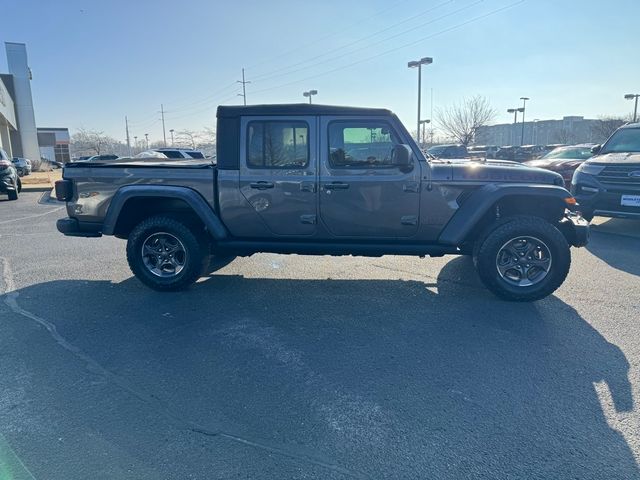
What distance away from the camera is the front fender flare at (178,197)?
4.81 metres

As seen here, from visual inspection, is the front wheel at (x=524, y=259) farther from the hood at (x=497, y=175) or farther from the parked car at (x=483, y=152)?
the parked car at (x=483, y=152)

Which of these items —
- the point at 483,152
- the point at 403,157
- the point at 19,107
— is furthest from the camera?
the point at 19,107

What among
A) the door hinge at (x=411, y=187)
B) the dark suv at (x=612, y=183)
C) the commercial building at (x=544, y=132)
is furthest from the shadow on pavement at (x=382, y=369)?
the commercial building at (x=544, y=132)

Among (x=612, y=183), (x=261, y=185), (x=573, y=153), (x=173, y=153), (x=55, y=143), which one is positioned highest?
(x=55, y=143)

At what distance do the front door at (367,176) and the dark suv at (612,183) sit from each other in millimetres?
5123

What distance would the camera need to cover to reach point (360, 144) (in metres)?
4.71

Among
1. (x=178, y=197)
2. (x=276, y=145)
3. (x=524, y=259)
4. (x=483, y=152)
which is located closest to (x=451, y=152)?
(x=483, y=152)

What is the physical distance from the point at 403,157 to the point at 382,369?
2.26 meters

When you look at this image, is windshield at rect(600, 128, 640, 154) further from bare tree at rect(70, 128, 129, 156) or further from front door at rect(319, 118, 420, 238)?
bare tree at rect(70, 128, 129, 156)

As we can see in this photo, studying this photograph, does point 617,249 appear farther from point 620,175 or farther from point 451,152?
point 451,152

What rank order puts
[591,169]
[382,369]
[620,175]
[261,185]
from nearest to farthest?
[382,369] < [261,185] < [620,175] < [591,169]

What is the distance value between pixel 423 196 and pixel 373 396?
247cm

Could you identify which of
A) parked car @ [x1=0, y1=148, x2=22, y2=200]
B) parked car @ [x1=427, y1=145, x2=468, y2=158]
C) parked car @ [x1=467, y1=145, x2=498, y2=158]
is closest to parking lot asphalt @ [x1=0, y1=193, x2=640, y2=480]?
parked car @ [x1=0, y1=148, x2=22, y2=200]

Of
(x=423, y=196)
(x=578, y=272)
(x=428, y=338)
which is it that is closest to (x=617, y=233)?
(x=578, y=272)
